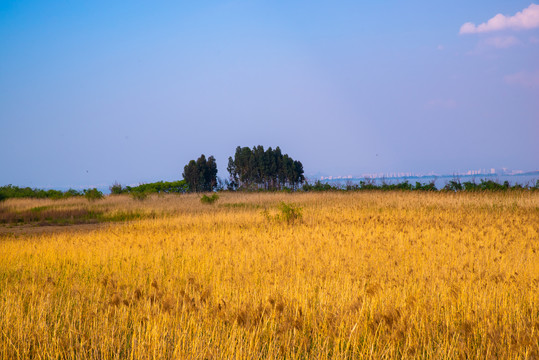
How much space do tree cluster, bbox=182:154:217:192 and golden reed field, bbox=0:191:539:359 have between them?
33741 mm

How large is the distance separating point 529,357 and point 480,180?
24.1 metres

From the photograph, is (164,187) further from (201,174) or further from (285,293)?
(285,293)

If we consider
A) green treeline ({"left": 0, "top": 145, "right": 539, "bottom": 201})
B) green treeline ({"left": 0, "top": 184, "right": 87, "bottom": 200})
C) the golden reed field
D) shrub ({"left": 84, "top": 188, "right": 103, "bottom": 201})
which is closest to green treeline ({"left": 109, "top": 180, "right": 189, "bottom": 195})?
green treeline ({"left": 0, "top": 145, "right": 539, "bottom": 201})

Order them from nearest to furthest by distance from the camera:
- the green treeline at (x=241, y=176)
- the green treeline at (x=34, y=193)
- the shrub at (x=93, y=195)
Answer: the shrub at (x=93, y=195), the green treeline at (x=34, y=193), the green treeline at (x=241, y=176)

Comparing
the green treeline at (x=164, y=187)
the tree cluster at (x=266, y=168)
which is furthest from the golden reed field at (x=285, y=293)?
the tree cluster at (x=266, y=168)

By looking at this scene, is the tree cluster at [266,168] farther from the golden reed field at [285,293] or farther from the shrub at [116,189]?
the golden reed field at [285,293]

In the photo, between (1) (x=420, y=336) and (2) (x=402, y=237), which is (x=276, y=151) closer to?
(2) (x=402, y=237)

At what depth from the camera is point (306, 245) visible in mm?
8906

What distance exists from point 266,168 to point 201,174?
24.4ft

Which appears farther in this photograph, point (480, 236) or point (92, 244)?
point (92, 244)

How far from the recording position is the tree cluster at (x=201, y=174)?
1852 inches

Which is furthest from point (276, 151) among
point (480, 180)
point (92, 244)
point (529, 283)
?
point (529, 283)

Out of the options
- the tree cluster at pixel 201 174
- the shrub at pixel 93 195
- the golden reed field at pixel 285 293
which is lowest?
the golden reed field at pixel 285 293

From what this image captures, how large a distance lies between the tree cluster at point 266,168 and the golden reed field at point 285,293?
35.4m
